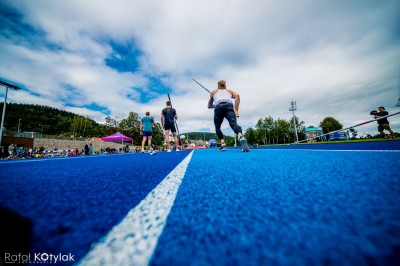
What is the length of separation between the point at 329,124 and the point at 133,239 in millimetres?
102635

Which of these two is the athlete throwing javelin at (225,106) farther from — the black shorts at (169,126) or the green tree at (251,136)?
the green tree at (251,136)

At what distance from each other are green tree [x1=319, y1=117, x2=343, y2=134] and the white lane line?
101 metres

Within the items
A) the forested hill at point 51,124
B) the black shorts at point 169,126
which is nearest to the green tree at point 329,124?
the forested hill at point 51,124

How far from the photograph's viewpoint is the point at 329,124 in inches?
3211

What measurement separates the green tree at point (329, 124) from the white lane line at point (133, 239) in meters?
101

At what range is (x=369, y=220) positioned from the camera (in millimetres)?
531

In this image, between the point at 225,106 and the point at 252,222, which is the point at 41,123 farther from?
the point at 252,222

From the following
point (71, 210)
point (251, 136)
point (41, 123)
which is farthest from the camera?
point (41, 123)

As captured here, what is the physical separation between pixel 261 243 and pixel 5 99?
2444 cm

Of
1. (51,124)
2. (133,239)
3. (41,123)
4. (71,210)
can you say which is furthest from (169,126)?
(41,123)

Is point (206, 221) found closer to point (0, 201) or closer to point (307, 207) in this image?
point (307, 207)

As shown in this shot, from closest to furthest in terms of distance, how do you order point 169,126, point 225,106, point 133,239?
point 133,239 → point 225,106 → point 169,126

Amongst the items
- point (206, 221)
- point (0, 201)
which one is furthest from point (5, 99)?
point (206, 221)

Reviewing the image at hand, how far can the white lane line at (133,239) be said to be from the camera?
0.43 metres
